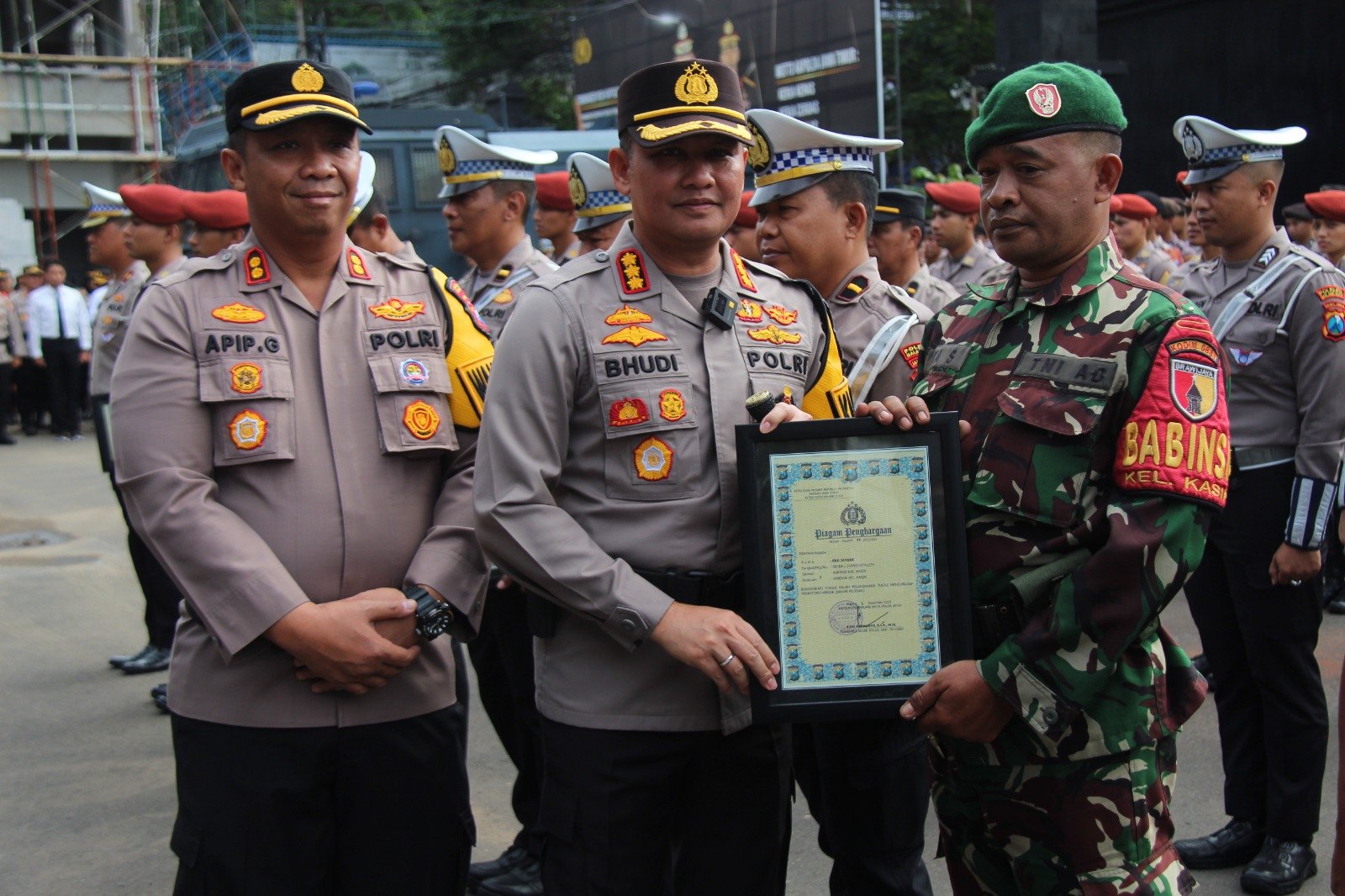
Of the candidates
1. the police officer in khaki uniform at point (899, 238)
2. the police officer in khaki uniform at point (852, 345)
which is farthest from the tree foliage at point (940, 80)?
the police officer in khaki uniform at point (852, 345)

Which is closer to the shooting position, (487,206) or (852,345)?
(852,345)

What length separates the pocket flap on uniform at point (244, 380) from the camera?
2.41 m

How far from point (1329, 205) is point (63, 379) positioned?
14.2 meters

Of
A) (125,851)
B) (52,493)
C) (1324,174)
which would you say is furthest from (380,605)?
(1324,174)

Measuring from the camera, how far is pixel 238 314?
249 centimetres

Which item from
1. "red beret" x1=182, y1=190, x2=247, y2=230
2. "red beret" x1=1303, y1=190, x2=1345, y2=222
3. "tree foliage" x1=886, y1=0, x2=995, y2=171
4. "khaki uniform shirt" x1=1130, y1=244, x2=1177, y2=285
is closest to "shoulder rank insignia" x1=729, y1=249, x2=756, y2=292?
"red beret" x1=182, y1=190, x2=247, y2=230

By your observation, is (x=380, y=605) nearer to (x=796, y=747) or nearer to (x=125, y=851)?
(x=796, y=747)

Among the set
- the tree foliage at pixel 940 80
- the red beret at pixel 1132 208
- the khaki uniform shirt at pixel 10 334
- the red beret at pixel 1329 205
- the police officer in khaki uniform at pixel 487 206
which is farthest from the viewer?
the tree foliage at pixel 940 80

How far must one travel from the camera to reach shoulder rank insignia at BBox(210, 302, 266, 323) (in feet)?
8.11

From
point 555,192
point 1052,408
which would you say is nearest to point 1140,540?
point 1052,408

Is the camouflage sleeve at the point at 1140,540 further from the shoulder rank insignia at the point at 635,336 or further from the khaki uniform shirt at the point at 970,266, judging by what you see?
the khaki uniform shirt at the point at 970,266

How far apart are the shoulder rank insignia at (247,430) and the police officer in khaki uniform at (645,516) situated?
0.44 metres

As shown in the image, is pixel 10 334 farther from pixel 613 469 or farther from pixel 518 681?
pixel 613 469

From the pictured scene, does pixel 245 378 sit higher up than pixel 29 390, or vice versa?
pixel 245 378
